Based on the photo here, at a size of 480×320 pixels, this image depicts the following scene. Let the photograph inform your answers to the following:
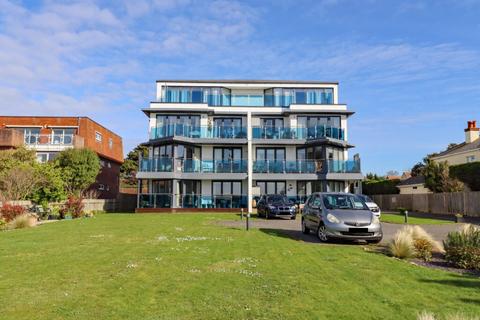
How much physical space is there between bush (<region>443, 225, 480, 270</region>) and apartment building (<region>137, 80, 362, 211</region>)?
887 inches

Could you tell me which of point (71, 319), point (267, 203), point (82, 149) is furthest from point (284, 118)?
point (71, 319)

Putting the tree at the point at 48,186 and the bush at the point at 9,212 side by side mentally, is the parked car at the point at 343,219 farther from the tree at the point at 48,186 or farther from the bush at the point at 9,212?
the tree at the point at 48,186

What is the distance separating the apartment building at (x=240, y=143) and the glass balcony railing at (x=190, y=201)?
0.09m

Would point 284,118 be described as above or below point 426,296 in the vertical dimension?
above

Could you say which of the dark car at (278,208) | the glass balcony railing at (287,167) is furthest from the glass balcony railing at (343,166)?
the dark car at (278,208)

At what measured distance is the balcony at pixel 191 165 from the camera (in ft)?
110

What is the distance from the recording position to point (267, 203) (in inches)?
1030

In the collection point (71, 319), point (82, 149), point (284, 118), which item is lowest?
point (71, 319)

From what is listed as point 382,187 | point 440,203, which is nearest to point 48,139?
point 440,203

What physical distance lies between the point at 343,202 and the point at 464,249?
5.14 m

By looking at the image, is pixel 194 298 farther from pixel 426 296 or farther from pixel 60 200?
pixel 60 200

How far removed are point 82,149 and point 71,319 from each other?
32.5 meters

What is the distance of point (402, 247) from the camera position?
10117 mm

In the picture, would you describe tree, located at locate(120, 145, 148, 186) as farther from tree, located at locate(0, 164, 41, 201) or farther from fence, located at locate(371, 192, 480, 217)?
fence, located at locate(371, 192, 480, 217)
